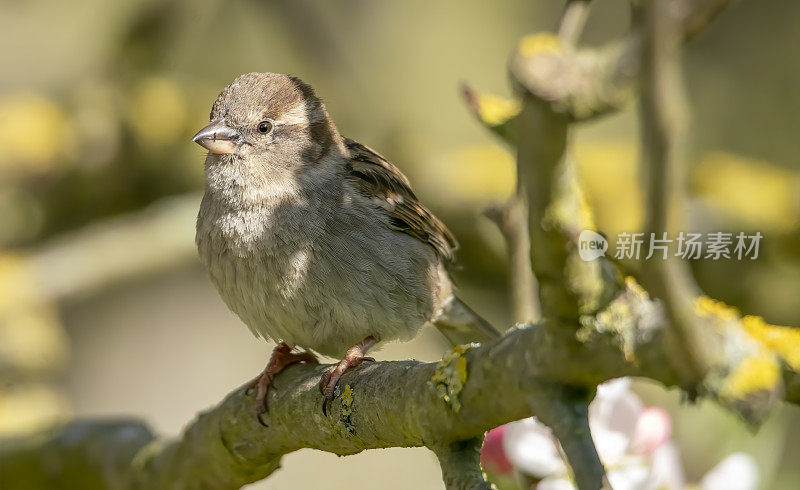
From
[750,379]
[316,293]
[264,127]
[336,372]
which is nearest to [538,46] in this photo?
[750,379]

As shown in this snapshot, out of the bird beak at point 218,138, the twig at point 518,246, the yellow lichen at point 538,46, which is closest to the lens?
the yellow lichen at point 538,46

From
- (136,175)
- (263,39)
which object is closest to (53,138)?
(136,175)

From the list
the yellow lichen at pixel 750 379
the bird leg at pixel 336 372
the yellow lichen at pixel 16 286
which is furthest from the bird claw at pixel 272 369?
the yellow lichen at pixel 16 286

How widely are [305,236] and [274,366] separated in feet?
1.41

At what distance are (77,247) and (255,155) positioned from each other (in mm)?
2125

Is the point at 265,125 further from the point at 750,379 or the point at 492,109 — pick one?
the point at 750,379

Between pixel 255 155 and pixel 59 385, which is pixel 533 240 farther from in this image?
pixel 59 385

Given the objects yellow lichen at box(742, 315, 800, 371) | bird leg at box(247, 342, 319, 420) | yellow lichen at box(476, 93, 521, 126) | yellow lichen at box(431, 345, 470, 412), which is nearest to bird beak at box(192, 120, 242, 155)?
bird leg at box(247, 342, 319, 420)

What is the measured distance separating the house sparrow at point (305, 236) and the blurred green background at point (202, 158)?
3.98ft

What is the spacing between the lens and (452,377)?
7.18 ft

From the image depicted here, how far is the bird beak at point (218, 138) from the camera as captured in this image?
11.1 ft

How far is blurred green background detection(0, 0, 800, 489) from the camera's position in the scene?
5012 millimetres

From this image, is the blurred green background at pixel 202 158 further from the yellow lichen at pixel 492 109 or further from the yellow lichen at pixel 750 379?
the yellow lichen at pixel 750 379

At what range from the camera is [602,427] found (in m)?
2.47
